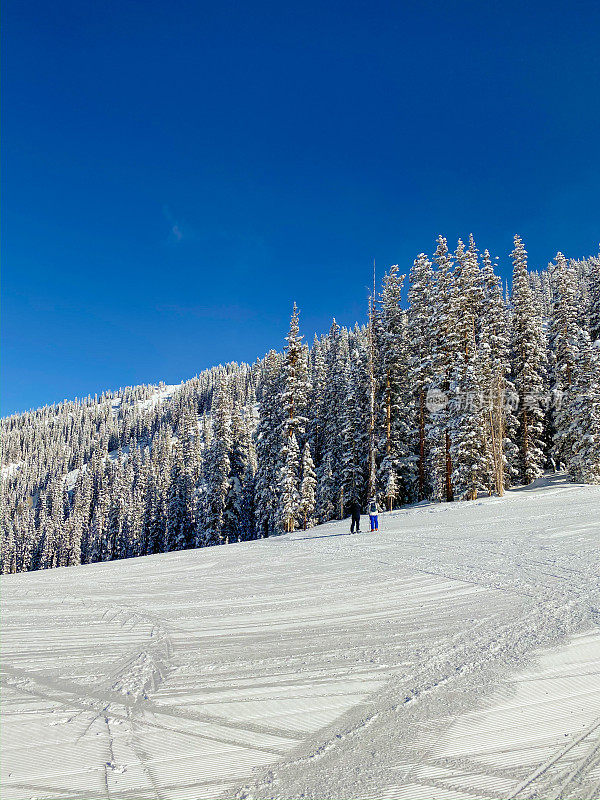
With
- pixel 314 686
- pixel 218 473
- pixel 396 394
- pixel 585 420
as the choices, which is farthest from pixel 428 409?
pixel 314 686

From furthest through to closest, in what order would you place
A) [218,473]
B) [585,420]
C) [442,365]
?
[218,473] → [442,365] → [585,420]

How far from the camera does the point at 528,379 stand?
108 ft

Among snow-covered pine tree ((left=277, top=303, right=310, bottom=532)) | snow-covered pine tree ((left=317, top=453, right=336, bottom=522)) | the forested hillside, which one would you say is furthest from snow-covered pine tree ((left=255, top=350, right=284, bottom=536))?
snow-covered pine tree ((left=317, top=453, right=336, bottom=522))

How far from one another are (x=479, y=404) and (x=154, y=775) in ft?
88.7

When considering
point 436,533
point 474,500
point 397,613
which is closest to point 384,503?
point 474,500

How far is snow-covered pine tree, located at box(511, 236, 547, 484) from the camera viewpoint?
32281mm

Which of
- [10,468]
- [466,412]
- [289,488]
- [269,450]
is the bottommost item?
[289,488]

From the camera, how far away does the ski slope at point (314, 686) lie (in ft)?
12.9

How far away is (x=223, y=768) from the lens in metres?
4.04

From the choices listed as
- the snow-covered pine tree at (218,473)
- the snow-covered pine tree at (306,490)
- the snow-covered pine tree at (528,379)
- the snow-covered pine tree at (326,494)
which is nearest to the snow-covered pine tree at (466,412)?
the snow-covered pine tree at (528,379)

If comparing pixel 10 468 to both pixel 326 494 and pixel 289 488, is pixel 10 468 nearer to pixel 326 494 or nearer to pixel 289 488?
pixel 326 494

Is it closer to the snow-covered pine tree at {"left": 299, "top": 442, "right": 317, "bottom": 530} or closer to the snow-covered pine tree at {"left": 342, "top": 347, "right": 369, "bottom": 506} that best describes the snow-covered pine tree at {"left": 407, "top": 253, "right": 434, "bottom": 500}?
the snow-covered pine tree at {"left": 342, "top": 347, "right": 369, "bottom": 506}

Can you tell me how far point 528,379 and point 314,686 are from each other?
108 feet

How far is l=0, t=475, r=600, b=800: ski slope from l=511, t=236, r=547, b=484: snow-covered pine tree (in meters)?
23.3
